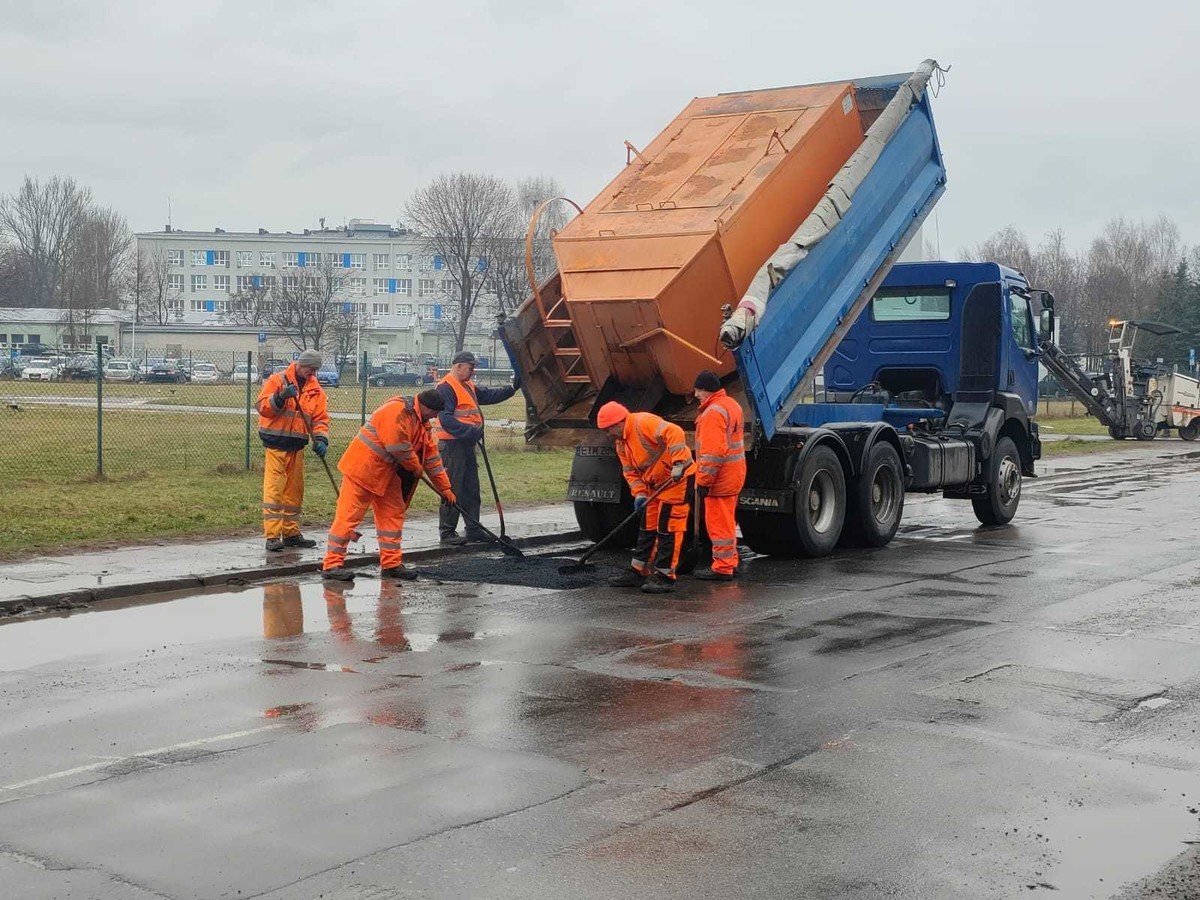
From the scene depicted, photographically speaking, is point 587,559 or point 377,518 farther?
point 587,559

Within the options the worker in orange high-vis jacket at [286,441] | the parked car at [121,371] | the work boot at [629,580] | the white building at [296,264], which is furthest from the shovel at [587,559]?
the white building at [296,264]

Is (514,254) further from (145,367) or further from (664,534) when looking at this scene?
(664,534)

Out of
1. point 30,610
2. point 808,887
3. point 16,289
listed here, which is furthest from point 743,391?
point 16,289

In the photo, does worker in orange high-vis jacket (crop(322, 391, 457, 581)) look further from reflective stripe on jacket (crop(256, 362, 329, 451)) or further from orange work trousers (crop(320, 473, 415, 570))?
reflective stripe on jacket (crop(256, 362, 329, 451))

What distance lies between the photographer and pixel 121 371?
1850 inches

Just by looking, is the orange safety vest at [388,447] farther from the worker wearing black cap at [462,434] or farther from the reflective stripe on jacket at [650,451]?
the worker wearing black cap at [462,434]

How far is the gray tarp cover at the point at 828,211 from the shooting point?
11.2 metres

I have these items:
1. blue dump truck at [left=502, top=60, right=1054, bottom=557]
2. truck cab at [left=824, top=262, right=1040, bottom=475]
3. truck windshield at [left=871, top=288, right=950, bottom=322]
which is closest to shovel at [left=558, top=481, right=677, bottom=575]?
blue dump truck at [left=502, top=60, right=1054, bottom=557]

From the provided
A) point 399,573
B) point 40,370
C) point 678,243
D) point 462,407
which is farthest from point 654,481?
point 40,370

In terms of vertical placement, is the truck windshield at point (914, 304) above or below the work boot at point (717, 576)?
above

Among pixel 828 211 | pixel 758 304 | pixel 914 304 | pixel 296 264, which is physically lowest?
pixel 758 304

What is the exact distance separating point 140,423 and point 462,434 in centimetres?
1494

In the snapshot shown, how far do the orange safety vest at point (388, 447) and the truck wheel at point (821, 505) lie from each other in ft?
11.2

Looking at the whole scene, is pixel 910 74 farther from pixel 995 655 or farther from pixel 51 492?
pixel 51 492
